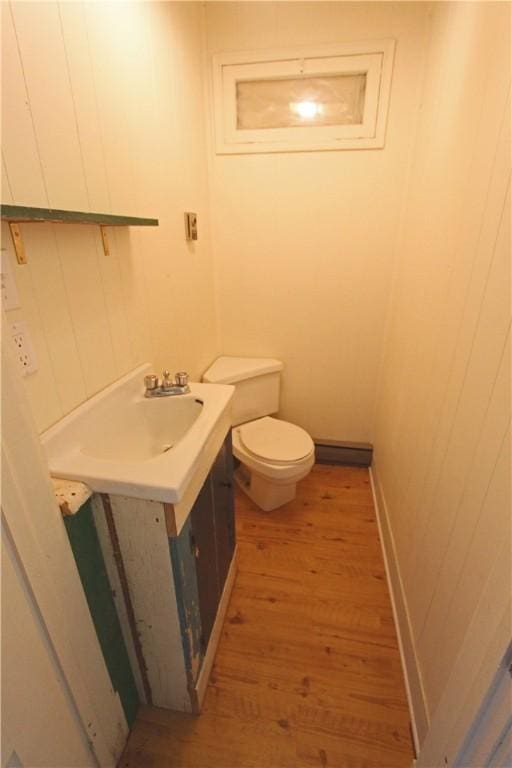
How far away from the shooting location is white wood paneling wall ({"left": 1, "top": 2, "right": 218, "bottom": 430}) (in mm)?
789

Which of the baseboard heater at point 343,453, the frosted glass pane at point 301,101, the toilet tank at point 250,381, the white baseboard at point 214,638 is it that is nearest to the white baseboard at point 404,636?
the baseboard heater at point 343,453

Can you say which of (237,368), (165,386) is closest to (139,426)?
(165,386)

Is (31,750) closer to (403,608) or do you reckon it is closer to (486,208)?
(403,608)

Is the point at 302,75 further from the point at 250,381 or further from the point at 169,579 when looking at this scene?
the point at 169,579

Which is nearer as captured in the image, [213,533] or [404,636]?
[213,533]

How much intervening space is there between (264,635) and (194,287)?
161 cm

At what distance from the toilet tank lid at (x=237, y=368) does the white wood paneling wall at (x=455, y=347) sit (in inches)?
31.7

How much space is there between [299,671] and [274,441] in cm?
98

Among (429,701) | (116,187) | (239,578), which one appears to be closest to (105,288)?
(116,187)

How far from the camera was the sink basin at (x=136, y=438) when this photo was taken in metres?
0.81

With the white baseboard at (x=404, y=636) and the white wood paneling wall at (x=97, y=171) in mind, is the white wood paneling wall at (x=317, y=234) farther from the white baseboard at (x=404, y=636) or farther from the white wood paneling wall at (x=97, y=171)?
the white baseboard at (x=404, y=636)

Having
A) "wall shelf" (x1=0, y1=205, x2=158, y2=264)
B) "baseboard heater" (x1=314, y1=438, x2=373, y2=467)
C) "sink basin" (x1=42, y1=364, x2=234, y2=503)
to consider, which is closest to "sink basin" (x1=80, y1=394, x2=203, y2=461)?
"sink basin" (x1=42, y1=364, x2=234, y2=503)

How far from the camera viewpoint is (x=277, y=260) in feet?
6.70

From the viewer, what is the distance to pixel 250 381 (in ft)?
6.95
